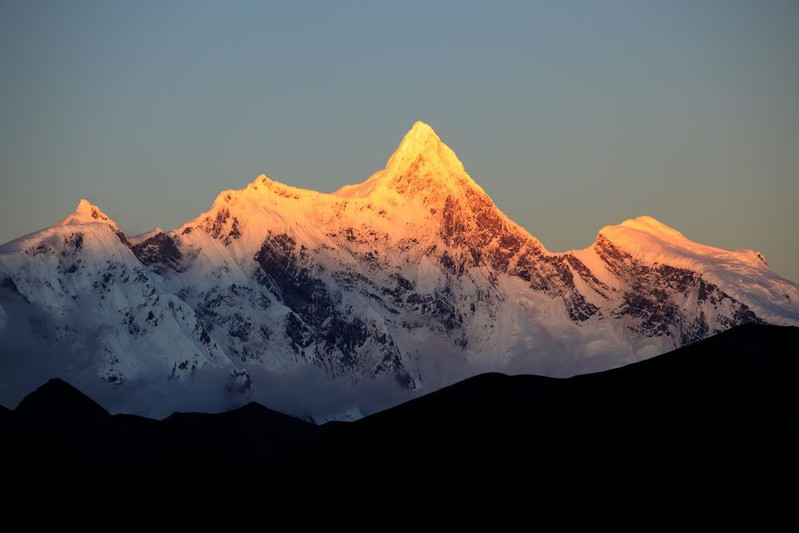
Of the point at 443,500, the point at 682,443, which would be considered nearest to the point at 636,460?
the point at 682,443

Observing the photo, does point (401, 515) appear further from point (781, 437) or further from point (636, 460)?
point (781, 437)

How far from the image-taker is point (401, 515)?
19912cm

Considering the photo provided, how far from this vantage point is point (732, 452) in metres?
194

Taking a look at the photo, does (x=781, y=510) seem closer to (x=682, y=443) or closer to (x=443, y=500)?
(x=682, y=443)

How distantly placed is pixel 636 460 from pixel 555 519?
45.2 feet

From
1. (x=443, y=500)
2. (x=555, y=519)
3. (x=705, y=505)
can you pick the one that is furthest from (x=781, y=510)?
(x=443, y=500)

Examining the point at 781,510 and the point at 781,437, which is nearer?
the point at 781,510

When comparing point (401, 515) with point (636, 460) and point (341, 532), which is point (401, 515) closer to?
point (341, 532)

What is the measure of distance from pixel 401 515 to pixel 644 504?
83.1 feet

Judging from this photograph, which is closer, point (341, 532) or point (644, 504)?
point (644, 504)

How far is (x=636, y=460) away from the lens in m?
198

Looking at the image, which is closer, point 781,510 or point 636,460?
point 781,510

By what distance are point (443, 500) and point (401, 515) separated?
14.2ft

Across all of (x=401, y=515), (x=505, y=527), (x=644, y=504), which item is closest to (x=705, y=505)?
(x=644, y=504)
